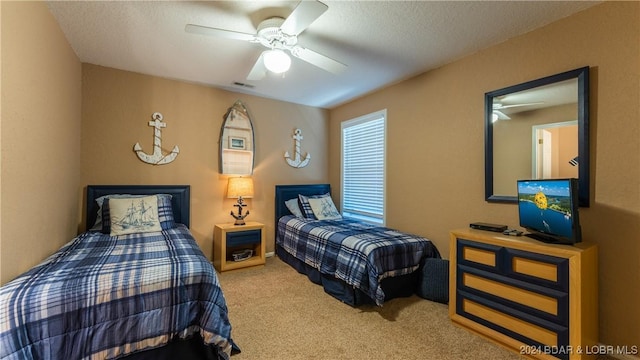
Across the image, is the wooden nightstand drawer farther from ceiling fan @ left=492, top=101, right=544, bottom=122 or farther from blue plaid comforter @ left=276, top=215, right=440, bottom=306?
ceiling fan @ left=492, top=101, right=544, bottom=122

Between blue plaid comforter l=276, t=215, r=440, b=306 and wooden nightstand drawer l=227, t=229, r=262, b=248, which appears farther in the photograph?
wooden nightstand drawer l=227, t=229, r=262, b=248

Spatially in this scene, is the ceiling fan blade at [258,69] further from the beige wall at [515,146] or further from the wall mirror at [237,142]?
the beige wall at [515,146]

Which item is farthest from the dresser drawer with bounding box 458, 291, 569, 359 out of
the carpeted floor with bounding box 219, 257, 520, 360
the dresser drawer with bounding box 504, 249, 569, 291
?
the dresser drawer with bounding box 504, 249, 569, 291

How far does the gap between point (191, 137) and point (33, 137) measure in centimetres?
177

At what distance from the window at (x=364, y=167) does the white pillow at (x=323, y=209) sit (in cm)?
42

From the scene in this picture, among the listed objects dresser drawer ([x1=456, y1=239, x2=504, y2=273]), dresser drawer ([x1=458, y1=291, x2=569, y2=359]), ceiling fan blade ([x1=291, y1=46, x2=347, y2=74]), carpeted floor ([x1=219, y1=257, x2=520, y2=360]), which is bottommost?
carpeted floor ([x1=219, y1=257, x2=520, y2=360])

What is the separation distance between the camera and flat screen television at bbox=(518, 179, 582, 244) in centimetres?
170

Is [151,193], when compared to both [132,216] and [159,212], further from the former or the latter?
[132,216]

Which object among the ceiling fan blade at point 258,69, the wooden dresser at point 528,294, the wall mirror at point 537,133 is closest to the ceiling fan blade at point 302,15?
the ceiling fan blade at point 258,69

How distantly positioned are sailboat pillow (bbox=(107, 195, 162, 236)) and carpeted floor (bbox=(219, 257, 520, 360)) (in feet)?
3.43

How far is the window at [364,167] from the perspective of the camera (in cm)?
374

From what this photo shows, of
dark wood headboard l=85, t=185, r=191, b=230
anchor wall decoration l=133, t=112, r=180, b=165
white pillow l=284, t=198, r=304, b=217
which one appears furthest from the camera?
white pillow l=284, t=198, r=304, b=217

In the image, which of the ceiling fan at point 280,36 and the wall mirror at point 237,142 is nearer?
the ceiling fan at point 280,36

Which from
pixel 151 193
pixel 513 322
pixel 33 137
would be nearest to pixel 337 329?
pixel 513 322
